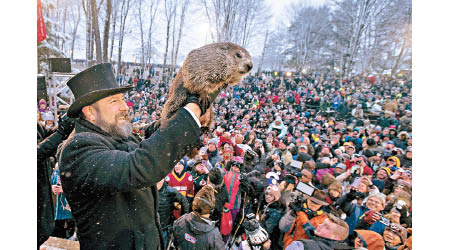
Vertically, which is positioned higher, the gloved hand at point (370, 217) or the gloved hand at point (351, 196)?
the gloved hand at point (351, 196)

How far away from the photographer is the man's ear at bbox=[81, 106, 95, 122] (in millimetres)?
1357

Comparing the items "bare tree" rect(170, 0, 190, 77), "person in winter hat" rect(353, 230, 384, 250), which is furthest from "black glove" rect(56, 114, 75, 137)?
"bare tree" rect(170, 0, 190, 77)

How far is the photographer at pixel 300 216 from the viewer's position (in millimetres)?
3000

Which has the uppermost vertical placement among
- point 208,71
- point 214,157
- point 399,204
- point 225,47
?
point 225,47

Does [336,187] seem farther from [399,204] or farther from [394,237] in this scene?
[394,237]

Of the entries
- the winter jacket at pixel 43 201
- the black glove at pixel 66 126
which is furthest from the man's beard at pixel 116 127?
the winter jacket at pixel 43 201

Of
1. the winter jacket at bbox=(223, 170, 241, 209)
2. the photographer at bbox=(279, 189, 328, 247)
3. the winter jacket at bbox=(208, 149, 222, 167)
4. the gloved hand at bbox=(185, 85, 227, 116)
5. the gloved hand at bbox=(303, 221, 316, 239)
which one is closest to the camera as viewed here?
the gloved hand at bbox=(185, 85, 227, 116)

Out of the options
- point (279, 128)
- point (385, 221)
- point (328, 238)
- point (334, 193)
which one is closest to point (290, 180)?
point (334, 193)

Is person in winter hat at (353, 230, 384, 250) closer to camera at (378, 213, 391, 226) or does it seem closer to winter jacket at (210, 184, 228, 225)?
camera at (378, 213, 391, 226)

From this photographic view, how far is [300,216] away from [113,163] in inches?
104

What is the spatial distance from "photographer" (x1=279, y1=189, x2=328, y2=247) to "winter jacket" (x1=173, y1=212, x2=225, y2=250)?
0.90 meters

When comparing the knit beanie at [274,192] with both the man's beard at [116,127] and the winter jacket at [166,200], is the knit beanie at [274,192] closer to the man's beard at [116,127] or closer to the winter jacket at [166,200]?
the winter jacket at [166,200]

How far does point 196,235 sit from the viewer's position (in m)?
2.66
